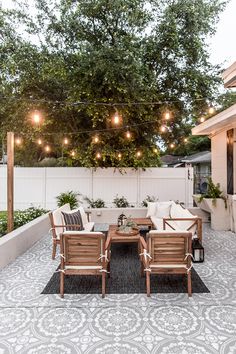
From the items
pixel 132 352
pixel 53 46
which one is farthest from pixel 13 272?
pixel 53 46

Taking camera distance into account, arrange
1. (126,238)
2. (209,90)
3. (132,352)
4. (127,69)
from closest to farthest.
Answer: (132,352) < (126,238) < (127,69) < (209,90)

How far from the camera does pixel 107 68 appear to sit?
24.6 feet

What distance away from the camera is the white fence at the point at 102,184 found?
32.2ft

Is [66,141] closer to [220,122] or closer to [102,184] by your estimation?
[102,184]

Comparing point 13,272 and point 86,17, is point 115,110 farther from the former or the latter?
point 13,272

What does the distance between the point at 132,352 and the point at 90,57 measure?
24.7ft

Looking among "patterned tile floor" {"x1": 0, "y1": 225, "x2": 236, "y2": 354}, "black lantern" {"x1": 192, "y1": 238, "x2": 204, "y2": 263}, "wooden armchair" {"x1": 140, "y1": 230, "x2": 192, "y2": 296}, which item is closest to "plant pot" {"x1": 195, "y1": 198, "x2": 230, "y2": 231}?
"black lantern" {"x1": 192, "y1": 238, "x2": 204, "y2": 263}

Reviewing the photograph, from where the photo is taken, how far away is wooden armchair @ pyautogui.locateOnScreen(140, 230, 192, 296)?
3189mm

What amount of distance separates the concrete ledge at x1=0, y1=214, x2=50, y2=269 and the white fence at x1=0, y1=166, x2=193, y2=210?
3442 mm

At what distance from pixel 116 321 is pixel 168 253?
101 centimetres

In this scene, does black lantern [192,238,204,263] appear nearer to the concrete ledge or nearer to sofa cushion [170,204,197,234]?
sofa cushion [170,204,197,234]

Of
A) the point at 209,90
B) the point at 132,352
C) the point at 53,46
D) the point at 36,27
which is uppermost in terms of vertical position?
the point at 36,27

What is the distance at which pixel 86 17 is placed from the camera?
27.8ft

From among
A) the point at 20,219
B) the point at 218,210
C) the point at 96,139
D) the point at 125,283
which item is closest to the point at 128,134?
the point at 96,139
